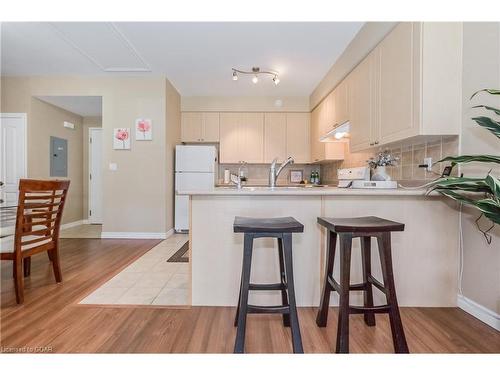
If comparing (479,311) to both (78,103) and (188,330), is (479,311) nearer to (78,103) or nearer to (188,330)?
(188,330)

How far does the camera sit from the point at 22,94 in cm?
429

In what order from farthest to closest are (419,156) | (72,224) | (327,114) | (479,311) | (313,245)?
(72,224), (327,114), (419,156), (313,245), (479,311)

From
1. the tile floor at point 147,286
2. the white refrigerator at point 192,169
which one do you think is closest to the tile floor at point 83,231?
the white refrigerator at point 192,169

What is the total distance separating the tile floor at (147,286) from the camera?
2.10 metres

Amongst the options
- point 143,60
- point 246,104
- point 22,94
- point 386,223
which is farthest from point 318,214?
point 22,94

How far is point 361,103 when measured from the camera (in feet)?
9.34

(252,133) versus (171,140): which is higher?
(252,133)

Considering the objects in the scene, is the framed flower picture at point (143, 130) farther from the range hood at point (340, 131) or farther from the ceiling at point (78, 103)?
the range hood at point (340, 131)

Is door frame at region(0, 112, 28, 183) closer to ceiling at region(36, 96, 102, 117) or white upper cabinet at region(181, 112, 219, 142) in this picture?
ceiling at region(36, 96, 102, 117)

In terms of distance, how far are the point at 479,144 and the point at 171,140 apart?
13.2ft

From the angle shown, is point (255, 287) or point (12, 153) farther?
point (12, 153)

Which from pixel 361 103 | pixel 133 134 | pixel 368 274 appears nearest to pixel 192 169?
pixel 133 134

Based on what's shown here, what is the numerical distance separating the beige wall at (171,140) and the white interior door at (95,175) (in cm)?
205

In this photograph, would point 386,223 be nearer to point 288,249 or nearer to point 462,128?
point 288,249
